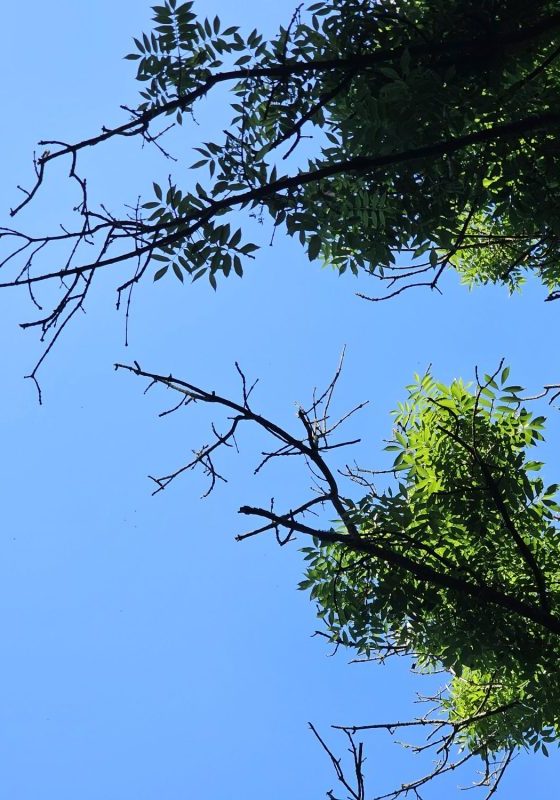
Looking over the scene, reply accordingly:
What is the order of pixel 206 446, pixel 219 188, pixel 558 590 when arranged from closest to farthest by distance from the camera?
pixel 206 446 < pixel 219 188 < pixel 558 590

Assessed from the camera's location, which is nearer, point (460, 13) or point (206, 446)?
point (206, 446)

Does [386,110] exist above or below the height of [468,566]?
Result: above

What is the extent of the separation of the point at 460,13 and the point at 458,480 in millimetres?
4002

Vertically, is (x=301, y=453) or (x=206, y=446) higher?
(x=206, y=446)

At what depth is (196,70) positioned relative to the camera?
598 centimetres

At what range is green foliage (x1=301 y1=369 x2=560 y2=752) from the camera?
570cm

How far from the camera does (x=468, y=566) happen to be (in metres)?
5.69

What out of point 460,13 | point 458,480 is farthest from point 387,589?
point 460,13

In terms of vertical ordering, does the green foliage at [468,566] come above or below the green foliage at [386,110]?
below

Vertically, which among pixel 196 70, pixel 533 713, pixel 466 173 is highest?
pixel 196 70

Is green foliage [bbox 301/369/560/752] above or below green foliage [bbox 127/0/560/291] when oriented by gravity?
below

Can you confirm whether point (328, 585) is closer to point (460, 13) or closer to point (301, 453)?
point (301, 453)

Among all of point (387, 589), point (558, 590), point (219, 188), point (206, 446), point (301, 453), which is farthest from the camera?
point (558, 590)

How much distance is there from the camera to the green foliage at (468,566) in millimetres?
5695
